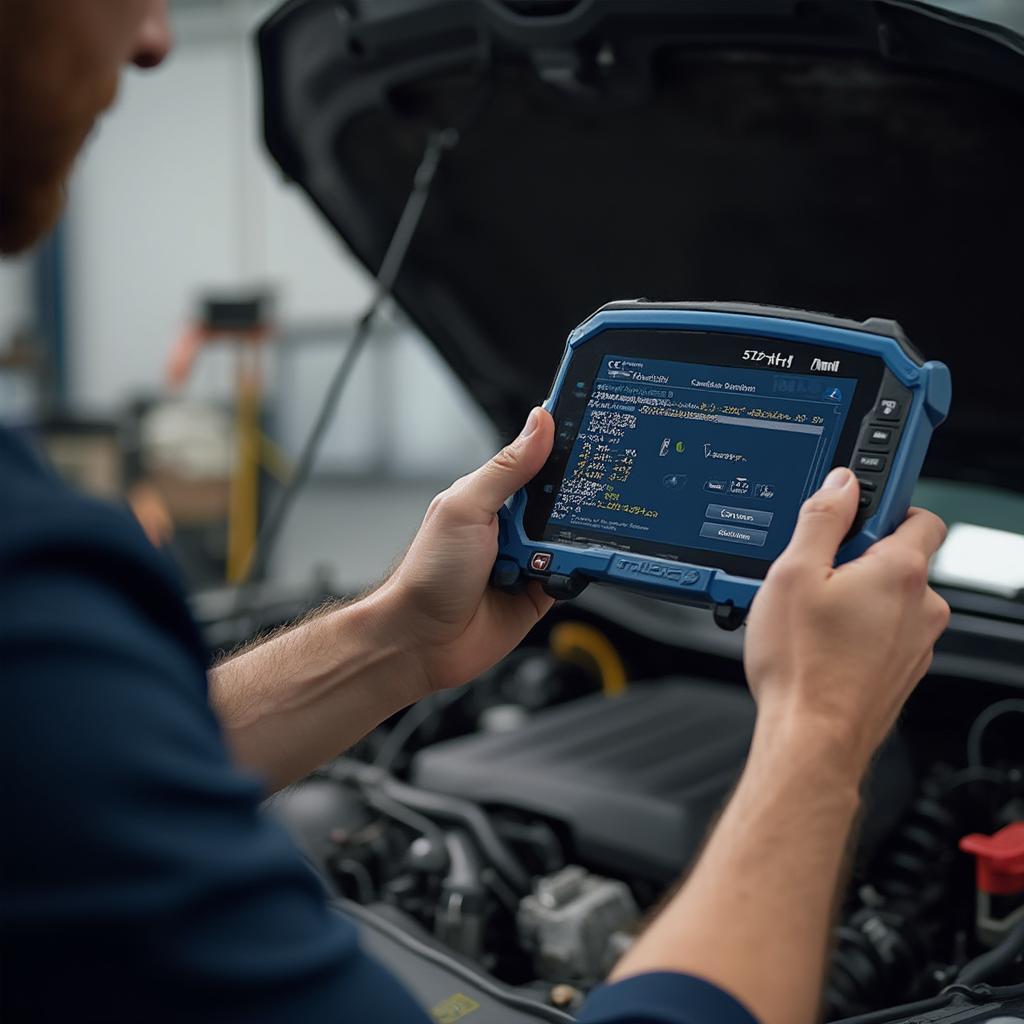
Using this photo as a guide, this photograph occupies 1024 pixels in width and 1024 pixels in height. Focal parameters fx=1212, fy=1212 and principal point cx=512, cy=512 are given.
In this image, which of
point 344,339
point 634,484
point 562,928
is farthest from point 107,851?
point 344,339

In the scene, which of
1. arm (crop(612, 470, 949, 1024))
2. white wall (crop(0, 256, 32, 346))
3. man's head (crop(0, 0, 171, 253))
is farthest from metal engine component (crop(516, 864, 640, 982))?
white wall (crop(0, 256, 32, 346))

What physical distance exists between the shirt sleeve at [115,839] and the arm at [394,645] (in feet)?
1.61

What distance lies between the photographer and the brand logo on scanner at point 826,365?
2.82ft

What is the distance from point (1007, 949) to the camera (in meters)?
0.93

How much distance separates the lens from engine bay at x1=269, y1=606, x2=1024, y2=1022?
102cm

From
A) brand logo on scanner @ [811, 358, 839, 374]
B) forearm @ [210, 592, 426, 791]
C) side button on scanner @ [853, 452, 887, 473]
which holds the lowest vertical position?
forearm @ [210, 592, 426, 791]

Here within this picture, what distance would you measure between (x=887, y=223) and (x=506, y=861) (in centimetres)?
75

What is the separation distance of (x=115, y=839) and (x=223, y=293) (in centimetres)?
636

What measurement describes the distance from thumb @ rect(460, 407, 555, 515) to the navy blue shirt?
494 mm

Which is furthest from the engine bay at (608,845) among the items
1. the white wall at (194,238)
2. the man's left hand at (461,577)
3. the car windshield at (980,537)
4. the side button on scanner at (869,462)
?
the white wall at (194,238)

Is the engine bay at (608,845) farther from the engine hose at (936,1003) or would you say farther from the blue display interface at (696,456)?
the blue display interface at (696,456)

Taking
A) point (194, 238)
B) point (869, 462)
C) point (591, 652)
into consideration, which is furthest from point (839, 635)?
point (194, 238)

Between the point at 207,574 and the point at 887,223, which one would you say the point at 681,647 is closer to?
the point at 887,223

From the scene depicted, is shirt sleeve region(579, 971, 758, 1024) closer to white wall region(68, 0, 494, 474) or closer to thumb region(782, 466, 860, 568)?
Result: thumb region(782, 466, 860, 568)
